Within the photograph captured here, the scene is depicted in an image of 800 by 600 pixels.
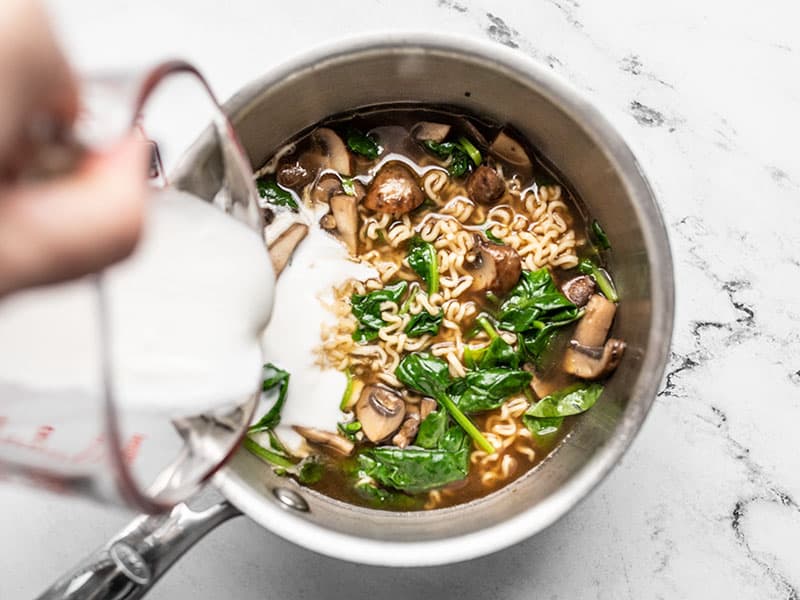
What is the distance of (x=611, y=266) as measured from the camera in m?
2.54

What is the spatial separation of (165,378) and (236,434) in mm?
287

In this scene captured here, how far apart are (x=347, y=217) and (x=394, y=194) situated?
157 mm

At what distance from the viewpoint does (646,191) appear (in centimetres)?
219

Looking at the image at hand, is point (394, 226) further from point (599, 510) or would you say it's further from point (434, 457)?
point (599, 510)

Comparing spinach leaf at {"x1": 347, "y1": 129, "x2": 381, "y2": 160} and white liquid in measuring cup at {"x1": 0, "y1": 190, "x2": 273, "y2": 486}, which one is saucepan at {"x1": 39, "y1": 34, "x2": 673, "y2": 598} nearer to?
spinach leaf at {"x1": 347, "y1": 129, "x2": 381, "y2": 160}

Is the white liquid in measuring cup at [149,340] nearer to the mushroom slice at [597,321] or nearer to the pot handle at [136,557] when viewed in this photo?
the pot handle at [136,557]

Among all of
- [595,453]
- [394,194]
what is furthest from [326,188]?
[595,453]

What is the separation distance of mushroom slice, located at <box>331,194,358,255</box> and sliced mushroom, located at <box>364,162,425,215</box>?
5cm

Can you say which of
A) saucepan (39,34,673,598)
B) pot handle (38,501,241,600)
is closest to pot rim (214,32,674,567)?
saucepan (39,34,673,598)

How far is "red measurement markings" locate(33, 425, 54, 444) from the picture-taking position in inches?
63.2

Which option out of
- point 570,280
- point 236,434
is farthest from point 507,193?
point 236,434

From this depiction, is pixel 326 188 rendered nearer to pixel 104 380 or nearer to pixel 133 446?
pixel 133 446

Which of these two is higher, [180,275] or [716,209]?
[180,275]

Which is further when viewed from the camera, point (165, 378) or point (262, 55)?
point (262, 55)
